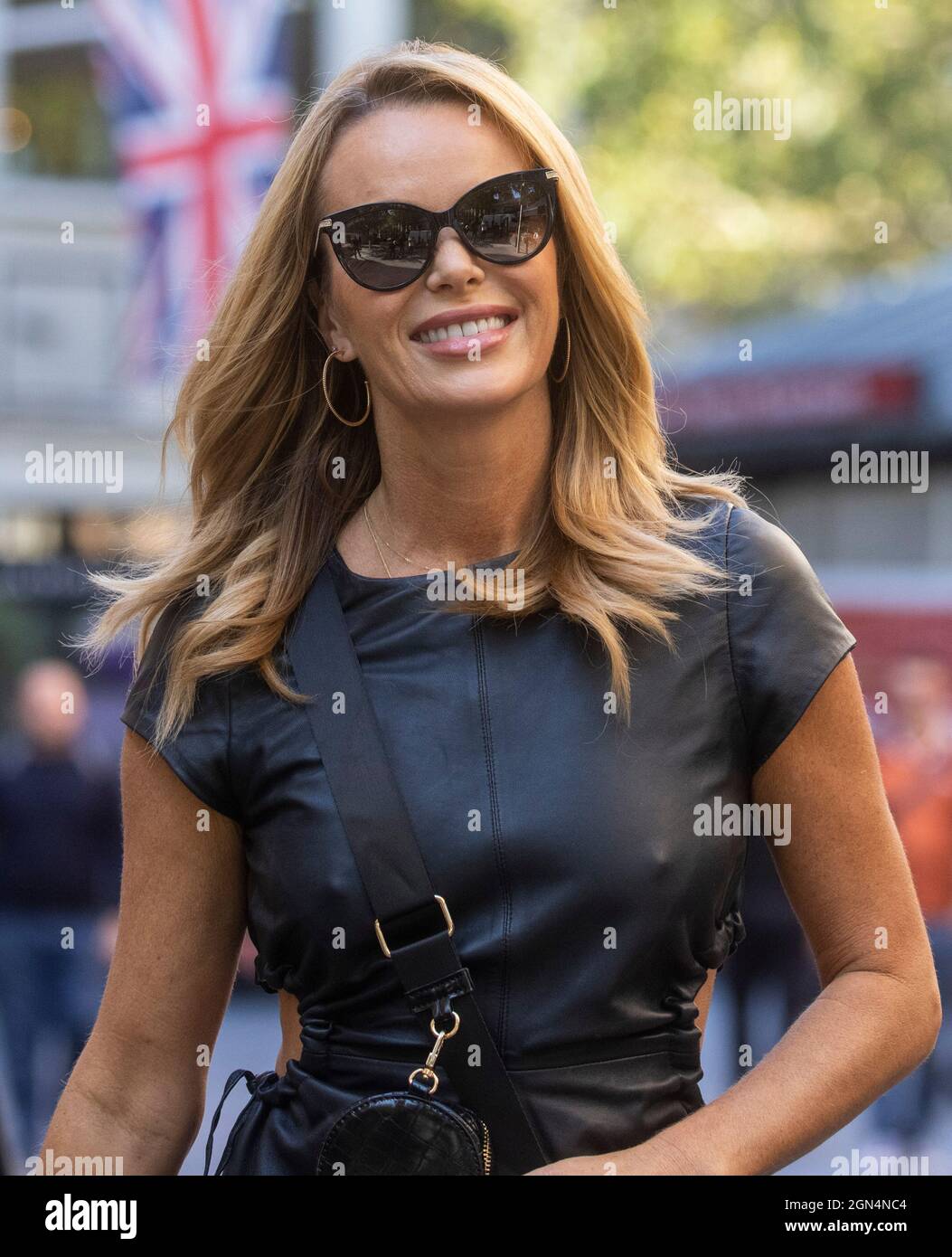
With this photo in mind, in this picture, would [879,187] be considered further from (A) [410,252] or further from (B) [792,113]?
(A) [410,252]

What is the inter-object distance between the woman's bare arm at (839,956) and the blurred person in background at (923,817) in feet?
16.8

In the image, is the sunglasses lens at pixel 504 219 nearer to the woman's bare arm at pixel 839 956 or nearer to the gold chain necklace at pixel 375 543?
the gold chain necklace at pixel 375 543

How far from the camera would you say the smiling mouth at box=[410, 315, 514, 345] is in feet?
7.45

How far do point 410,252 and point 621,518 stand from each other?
0.45 metres

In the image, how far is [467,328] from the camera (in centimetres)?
227

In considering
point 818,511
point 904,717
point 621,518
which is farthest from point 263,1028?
point 621,518

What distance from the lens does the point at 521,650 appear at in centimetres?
228

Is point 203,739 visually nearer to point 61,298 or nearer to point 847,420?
point 847,420

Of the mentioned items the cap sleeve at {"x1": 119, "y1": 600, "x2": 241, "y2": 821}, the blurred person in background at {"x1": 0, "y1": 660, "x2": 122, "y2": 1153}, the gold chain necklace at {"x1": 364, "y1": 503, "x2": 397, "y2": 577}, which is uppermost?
the gold chain necklace at {"x1": 364, "y1": 503, "x2": 397, "y2": 577}

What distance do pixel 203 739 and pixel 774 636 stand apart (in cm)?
75

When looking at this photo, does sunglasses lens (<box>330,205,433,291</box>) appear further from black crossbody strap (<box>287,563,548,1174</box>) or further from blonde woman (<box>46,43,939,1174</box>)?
black crossbody strap (<box>287,563,548,1174</box>)

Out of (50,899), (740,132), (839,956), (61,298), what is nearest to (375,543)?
(839,956)

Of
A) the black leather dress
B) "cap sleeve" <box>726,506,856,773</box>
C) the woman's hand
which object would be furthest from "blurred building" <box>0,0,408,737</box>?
the woman's hand

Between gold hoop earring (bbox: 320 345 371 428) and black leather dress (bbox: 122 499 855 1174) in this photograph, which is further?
gold hoop earring (bbox: 320 345 371 428)
